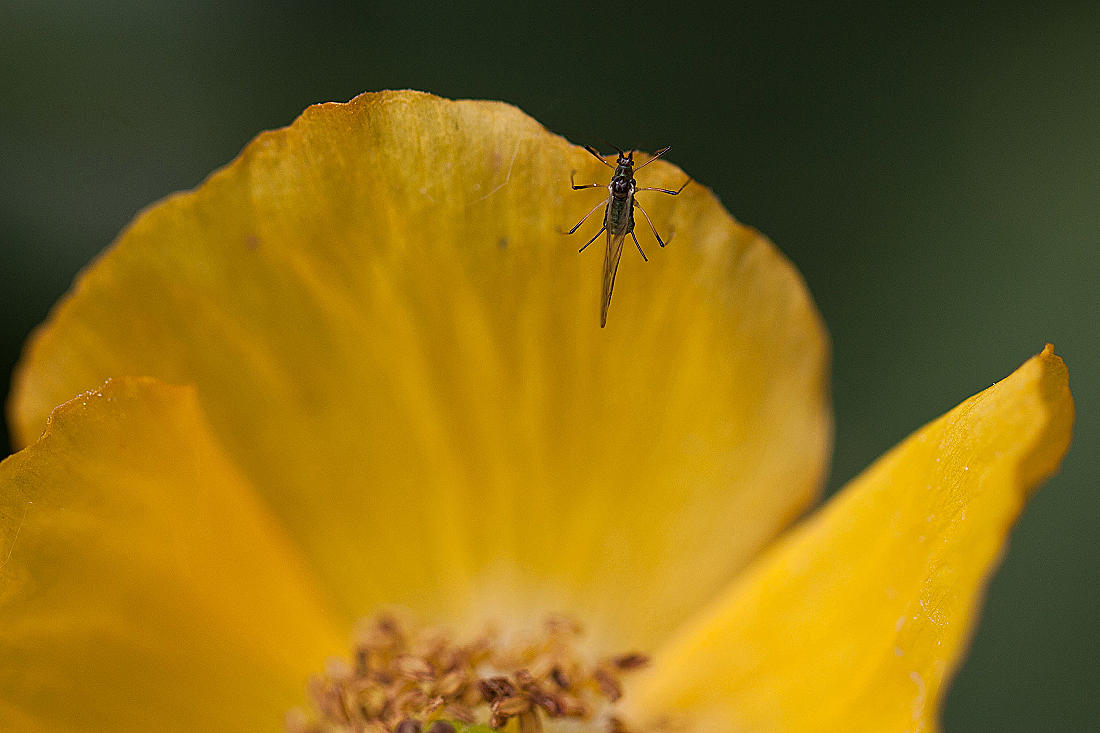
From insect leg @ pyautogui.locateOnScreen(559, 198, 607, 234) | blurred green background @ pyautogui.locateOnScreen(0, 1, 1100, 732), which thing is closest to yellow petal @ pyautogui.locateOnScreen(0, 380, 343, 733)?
insect leg @ pyautogui.locateOnScreen(559, 198, 607, 234)

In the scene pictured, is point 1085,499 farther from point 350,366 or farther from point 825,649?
point 350,366

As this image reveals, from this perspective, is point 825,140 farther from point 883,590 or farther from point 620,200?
point 883,590

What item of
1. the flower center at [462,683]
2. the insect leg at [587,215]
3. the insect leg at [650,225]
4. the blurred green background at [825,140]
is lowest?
the flower center at [462,683]

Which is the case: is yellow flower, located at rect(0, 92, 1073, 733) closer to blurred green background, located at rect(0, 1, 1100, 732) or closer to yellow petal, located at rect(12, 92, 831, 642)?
yellow petal, located at rect(12, 92, 831, 642)

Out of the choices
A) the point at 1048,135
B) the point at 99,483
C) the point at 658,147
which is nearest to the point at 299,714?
the point at 99,483

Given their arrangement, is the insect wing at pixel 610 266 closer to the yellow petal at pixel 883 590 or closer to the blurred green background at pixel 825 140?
the yellow petal at pixel 883 590

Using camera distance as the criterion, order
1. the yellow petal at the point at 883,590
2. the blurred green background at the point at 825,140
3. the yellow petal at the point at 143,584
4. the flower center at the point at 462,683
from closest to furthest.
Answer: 1. the yellow petal at the point at 883,590
2. the yellow petal at the point at 143,584
3. the flower center at the point at 462,683
4. the blurred green background at the point at 825,140

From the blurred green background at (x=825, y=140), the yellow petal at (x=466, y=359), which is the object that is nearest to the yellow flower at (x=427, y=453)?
the yellow petal at (x=466, y=359)
